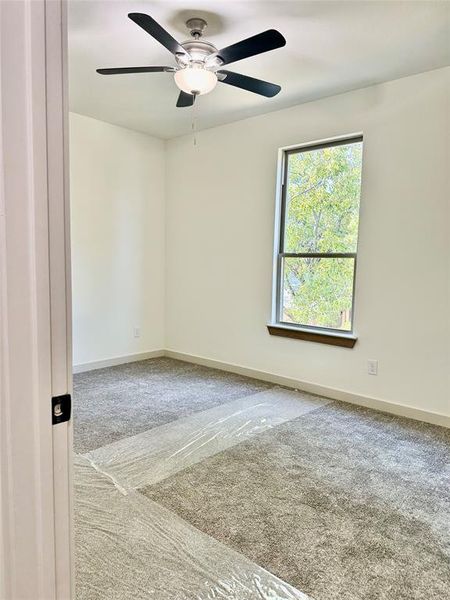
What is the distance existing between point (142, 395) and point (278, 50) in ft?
9.59

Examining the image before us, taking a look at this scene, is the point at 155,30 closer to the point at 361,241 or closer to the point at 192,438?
the point at 361,241

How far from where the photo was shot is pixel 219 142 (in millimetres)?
4461

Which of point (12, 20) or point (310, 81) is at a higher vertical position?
point (310, 81)

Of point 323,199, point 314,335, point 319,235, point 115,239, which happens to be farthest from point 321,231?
point 115,239

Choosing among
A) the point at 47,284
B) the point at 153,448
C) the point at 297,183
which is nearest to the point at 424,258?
the point at 297,183

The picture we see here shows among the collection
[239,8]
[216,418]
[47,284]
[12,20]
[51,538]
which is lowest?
[216,418]

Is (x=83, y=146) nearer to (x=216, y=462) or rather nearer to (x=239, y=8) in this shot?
(x=239, y=8)

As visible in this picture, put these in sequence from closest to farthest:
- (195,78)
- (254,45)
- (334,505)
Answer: (334,505)
(254,45)
(195,78)

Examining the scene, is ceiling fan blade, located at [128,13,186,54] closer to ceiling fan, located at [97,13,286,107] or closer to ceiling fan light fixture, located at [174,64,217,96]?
ceiling fan, located at [97,13,286,107]

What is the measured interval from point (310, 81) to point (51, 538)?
3473mm

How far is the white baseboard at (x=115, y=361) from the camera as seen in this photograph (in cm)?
441

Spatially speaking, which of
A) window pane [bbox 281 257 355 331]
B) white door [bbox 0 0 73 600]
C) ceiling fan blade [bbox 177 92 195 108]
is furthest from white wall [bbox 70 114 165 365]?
white door [bbox 0 0 73 600]

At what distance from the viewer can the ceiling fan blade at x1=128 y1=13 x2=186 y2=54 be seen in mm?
1934

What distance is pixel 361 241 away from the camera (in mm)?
3490
